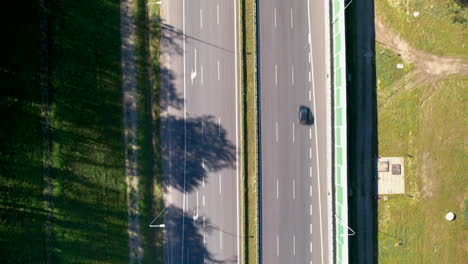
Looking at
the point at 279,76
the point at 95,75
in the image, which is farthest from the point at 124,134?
the point at 279,76

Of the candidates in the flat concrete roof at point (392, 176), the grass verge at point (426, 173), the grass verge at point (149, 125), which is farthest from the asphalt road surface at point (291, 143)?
the grass verge at point (149, 125)

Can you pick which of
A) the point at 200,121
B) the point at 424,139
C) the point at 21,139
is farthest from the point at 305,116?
the point at 21,139

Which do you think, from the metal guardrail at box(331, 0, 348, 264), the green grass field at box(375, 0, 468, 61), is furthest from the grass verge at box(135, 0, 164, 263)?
the green grass field at box(375, 0, 468, 61)

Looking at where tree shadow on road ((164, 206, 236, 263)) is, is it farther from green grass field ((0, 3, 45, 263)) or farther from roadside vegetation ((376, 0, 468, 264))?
roadside vegetation ((376, 0, 468, 264))

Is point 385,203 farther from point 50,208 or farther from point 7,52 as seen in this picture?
point 7,52

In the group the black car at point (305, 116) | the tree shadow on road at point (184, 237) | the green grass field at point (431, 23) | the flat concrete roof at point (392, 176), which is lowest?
the tree shadow on road at point (184, 237)

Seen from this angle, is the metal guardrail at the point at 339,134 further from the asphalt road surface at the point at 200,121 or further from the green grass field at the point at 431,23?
the asphalt road surface at the point at 200,121
